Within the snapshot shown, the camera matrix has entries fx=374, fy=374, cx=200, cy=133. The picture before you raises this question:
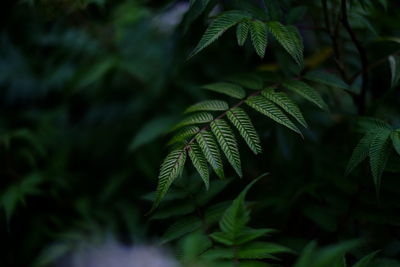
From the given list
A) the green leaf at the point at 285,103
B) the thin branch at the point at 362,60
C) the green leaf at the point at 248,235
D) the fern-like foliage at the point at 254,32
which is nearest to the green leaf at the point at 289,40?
the fern-like foliage at the point at 254,32

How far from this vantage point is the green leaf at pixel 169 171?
0.92 metres

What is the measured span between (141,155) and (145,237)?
42cm

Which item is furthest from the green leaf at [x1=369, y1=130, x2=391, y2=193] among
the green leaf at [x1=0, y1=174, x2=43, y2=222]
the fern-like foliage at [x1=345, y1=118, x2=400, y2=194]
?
the green leaf at [x1=0, y1=174, x2=43, y2=222]

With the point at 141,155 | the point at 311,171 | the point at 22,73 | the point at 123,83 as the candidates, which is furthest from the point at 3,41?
the point at 311,171

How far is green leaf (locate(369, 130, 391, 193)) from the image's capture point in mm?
979

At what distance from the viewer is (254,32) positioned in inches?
40.0

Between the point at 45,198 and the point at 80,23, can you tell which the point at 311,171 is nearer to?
the point at 45,198

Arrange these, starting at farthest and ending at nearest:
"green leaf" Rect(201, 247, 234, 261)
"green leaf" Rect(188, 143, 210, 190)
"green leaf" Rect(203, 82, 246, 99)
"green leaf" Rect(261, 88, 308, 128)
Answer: "green leaf" Rect(203, 82, 246, 99), "green leaf" Rect(261, 88, 308, 128), "green leaf" Rect(188, 143, 210, 190), "green leaf" Rect(201, 247, 234, 261)

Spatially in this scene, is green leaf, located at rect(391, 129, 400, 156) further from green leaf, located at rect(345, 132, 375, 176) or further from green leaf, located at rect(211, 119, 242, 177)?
green leaf, located at rect(211, 119, 242, 177)

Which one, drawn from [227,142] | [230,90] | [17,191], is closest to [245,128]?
[227,142]

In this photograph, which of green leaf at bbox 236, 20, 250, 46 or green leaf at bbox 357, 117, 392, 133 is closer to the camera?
green leaf at bbox 236, 20, 250, 46

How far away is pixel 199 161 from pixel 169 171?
→ 0.27 feet

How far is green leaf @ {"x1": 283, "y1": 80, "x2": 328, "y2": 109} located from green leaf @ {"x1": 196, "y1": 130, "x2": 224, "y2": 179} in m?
0.34

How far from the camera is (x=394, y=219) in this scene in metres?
1.19
